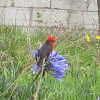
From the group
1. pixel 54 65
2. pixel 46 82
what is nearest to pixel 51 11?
pixel 46 82

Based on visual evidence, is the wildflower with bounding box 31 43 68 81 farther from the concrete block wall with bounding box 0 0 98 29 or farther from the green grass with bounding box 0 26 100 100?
the concrete block wall with bounding box 0 0 98 29

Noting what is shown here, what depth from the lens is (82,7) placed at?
558 centimetres

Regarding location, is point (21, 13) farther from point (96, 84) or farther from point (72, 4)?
point (96, 84)

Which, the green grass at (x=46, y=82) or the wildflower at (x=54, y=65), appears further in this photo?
the green grass at (x=46, y=82)

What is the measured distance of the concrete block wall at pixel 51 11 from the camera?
548 cm

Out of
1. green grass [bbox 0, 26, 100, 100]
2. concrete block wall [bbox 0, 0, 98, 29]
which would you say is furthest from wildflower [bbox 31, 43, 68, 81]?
concrete block wall [bbox 0, 0, 98, 29]

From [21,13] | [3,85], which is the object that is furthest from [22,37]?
[3,85]

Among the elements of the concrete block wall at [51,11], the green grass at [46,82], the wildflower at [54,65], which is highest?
the concrete block wall at [51,11]

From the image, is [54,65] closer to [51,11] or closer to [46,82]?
[46,82]

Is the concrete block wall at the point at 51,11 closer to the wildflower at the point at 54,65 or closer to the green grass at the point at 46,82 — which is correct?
the green grass at the point at 46,82

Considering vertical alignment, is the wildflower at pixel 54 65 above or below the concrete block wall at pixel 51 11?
below

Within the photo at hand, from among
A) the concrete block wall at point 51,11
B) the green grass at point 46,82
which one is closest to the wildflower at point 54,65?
the green grass at point 46,82

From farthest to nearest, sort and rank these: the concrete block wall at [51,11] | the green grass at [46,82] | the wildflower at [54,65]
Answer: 1. the concrete block wall at [51,11]
2. the green grass at [46,82]
3. the wildflower at [54,65]

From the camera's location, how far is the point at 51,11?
5.44m
